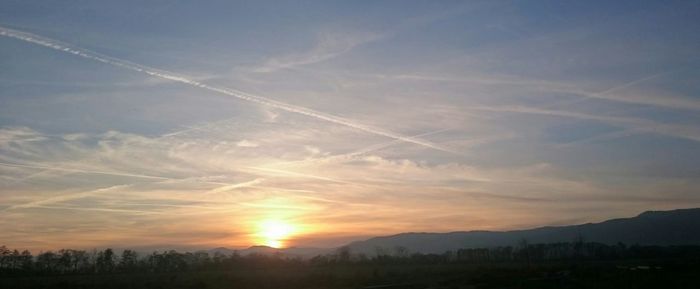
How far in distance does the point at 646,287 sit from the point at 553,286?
620 centimetres

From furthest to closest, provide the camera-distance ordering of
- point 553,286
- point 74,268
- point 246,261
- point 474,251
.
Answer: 1. point 474,251
2. point 246,261
3. point 74,268
4. point 553,286

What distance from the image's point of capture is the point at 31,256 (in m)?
119

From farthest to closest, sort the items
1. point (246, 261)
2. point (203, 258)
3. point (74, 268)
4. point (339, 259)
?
1. point (339, 259)
2. point (203, 258)
3. point (246, 261)
4. point (74, 268)

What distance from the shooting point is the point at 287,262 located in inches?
5044

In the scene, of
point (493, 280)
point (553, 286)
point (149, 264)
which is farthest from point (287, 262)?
point (553, 286)

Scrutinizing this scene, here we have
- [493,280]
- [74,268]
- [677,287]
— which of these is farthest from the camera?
[74,268]

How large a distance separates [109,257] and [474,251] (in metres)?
102

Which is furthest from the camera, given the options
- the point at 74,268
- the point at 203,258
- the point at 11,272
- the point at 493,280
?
the point at 203,258

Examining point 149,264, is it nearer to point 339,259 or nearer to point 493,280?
point 339,259

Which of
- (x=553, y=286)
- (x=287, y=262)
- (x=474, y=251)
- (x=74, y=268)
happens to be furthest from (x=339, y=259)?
(x=553, y=286)

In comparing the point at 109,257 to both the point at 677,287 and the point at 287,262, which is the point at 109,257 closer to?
the point at 287,262

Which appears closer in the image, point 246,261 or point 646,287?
point 646,287

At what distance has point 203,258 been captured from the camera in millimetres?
132500

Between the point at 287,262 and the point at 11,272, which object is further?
the point at 287,262
